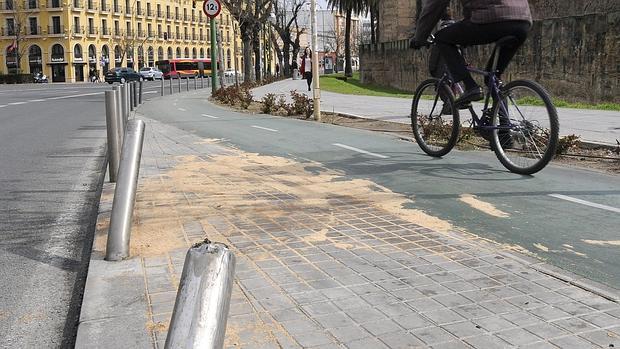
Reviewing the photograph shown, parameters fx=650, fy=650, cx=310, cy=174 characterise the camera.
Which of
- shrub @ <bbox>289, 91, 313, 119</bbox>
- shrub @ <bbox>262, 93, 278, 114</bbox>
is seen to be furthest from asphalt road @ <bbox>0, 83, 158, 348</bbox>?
shrub @ <bbox>262, 93, 278, 114</bbox>

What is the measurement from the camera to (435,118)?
8.05 metres

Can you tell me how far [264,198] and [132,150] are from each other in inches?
70.3

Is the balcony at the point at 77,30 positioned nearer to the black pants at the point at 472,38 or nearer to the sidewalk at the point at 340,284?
the black pants at the point at 472,38

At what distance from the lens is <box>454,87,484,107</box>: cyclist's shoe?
688 centimetres

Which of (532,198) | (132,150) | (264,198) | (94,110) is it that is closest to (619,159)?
(532,198)

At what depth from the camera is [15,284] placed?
4180 millimetres

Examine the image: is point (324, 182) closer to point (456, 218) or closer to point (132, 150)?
point (456, 218)

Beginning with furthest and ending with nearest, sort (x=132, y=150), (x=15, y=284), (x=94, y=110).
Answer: (x=94, y=110), (x=132, y=150), (x=15, y=284)

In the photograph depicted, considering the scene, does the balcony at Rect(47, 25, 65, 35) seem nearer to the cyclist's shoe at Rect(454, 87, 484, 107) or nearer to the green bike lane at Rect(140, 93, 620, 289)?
the green bike lane at Rect(140, 93, 620, 289)

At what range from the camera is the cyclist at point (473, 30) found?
6199 millimetres

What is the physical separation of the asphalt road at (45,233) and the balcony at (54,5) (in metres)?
88.7

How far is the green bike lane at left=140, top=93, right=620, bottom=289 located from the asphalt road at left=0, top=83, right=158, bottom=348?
2.67m

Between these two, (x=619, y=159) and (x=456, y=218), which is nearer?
(x=456, y=218)

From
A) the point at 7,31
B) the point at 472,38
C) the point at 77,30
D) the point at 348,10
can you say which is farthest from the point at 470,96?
the point at 7,31
